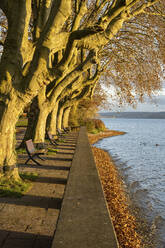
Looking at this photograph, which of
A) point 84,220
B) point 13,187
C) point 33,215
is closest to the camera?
point 84,220

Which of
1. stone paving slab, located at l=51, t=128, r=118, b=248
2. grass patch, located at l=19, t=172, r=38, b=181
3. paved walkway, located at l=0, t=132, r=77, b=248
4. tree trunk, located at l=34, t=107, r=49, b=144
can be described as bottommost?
paved walkway, located at l=0, t=132, r=77, b=248

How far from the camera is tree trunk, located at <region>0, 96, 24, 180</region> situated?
5.39 meters

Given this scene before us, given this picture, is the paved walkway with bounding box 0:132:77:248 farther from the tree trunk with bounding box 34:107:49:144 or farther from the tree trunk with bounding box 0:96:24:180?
the tree trunk with bounding box 34:107:49:144

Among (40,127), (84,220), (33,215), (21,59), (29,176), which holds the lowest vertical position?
(33,215)

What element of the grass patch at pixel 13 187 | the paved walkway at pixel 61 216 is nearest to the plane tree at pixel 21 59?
the grass patch at pixel 13 187

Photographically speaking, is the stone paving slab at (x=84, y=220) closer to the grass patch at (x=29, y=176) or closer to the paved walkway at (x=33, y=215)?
the paved walkway at (x=33, y=215)

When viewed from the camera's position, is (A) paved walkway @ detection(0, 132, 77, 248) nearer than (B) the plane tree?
Yes

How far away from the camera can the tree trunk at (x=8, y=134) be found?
212 inches

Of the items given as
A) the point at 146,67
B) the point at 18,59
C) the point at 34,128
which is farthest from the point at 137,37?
the point at 18,59

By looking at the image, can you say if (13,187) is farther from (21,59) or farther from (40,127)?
(40,127)

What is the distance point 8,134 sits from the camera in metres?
5.58

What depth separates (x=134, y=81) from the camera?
53.9ft

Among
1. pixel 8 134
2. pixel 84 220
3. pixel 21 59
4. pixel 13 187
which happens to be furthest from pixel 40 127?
pixel 84 220

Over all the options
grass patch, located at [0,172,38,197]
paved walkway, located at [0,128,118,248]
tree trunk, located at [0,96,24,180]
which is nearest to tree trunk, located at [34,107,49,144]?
paved walkway, located at [0,128,118,248]
